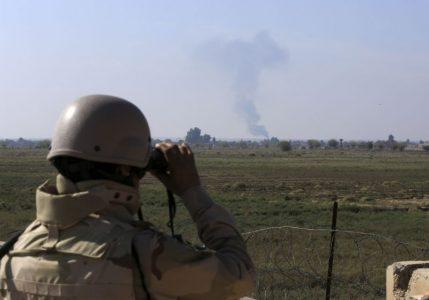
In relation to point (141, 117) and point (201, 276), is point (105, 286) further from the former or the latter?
point (141, 117)

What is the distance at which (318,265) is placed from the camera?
11.3 metres

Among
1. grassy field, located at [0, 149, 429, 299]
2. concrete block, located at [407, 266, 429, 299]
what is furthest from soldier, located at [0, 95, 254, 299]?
grassy field, located at [0, 149, 429, 299]

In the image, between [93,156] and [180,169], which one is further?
[180,169]

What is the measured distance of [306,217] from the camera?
70.6 feet

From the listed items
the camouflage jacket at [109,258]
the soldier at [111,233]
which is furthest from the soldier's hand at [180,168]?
the camouflage jacket at [109,258]

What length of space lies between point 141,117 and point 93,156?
0.20m

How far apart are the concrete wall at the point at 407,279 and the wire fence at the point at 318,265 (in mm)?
1859

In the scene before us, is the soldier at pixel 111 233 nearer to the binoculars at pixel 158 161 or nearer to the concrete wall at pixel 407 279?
the binoculars at pixel 158 161

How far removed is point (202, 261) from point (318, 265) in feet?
32.4

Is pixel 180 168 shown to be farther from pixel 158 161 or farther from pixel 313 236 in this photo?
pixel 313 236

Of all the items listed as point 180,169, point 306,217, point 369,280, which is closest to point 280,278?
point 369,280

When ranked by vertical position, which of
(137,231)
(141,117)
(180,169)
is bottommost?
(137,231)

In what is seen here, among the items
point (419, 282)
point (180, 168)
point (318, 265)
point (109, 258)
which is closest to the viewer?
point (109, 258)

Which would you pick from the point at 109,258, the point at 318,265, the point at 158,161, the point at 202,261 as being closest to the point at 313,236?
the point at 318,265
